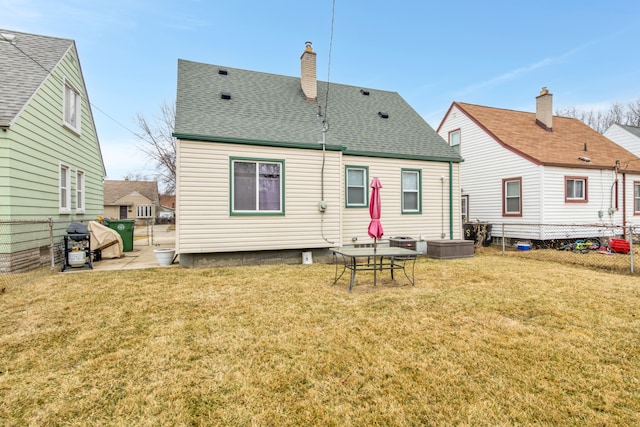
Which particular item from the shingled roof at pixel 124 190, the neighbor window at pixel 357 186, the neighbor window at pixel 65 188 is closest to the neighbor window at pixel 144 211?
the shingled roof at pixel 124 190

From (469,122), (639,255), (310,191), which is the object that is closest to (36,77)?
(310,191)

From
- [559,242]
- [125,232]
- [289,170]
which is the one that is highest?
[289,170]

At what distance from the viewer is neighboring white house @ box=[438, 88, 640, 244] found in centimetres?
1211

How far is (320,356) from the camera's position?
10.4 ft

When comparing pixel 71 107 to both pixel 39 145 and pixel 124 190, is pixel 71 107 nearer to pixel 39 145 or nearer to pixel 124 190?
pixel 39 145

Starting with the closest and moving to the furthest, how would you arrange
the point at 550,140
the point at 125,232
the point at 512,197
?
the point at 125,232
the point at 512,197
the point at 550,140

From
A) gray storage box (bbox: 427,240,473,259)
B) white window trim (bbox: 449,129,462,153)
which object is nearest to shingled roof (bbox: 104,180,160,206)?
white window trim (bbox: 449,129,462,153)

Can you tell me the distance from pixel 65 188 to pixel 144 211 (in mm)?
42484

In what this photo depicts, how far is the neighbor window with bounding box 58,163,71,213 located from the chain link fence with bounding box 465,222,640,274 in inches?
560

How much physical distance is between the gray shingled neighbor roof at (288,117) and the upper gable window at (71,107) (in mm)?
3582

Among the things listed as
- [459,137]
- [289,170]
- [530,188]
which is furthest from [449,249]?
[459,137]

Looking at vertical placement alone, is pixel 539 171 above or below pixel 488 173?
below

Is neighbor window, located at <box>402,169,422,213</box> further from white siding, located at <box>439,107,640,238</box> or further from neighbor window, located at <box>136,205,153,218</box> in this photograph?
neighbor window, located at <box>136,205,153,218</box>

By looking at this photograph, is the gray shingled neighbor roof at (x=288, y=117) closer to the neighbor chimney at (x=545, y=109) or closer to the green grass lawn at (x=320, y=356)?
the green grass lawn at (x=320, y=356)
